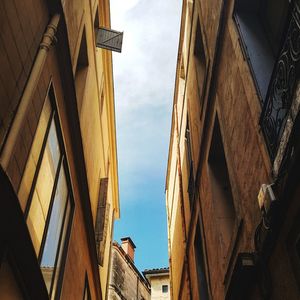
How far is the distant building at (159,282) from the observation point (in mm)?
35594

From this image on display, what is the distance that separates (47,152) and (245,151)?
3.19 metres

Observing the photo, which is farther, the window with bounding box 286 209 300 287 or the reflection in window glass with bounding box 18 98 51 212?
the reflection in window glass with bounding box 18 98 51 212

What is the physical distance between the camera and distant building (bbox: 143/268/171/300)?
3559cm

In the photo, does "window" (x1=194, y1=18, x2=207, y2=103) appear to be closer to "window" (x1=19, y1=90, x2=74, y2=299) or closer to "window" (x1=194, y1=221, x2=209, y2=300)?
"window" (x1=194, y1=221, x2=209, y2=300)

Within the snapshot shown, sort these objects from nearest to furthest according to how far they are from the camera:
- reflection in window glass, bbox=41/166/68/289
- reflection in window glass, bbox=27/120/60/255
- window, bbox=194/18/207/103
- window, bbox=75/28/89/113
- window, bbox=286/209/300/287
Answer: window, bbox=286/209/300/287 → reflection in window glass, bbox=27/120/60/255 → reflection in window glass, bbox=41/166/68/289 → window, bbox=75/28/89/113 → window, bbox=194/18/207/103

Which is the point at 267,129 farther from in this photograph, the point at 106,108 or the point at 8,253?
the point at 106,108

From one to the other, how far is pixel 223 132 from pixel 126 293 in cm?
2493

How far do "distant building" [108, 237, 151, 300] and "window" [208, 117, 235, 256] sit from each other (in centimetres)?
1855

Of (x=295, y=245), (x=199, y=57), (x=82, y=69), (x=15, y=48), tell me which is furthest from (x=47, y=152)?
(x=199, y=57)

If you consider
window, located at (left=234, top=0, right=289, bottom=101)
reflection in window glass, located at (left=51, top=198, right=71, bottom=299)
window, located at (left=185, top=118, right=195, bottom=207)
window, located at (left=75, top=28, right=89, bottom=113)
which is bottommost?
reflection in window glass, located at (left=51, top=198, right=71, bottom=299)

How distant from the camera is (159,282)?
119 feet

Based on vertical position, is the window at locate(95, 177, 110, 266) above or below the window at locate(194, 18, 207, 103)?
below

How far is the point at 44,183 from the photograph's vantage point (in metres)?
6.85

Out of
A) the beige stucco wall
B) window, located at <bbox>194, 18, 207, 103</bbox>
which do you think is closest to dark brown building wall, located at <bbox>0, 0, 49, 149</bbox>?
window, located at <bbox>194, 18, 207, 103</bbox>
